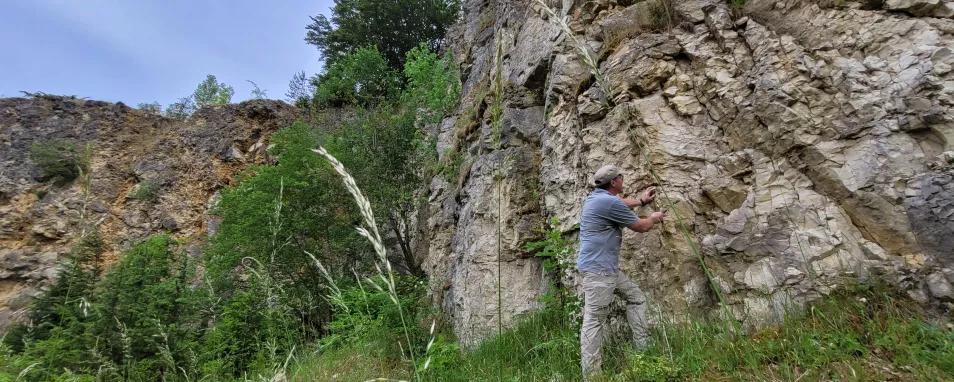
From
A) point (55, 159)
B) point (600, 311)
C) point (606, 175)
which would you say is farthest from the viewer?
point (55, 159)

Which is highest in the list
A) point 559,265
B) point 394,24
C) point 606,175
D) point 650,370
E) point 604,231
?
point 394,24

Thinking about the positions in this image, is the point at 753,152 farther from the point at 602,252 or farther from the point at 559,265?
the point at 559,265

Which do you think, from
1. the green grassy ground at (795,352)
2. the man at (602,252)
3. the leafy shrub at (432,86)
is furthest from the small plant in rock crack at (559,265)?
the leafy shrub at (432,86)

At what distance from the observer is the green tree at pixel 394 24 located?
23469 mm

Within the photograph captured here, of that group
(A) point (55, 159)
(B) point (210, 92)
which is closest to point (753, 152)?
(A) point (55, 159)

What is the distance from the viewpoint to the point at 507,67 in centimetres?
854

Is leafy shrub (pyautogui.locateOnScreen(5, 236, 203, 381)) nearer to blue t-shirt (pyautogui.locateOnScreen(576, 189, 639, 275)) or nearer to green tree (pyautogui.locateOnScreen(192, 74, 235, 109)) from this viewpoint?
blue t-shirt (pyautogui.locateOnScreen(576, 189, 639, 275))

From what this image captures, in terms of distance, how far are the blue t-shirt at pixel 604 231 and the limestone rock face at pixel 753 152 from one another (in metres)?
0.43

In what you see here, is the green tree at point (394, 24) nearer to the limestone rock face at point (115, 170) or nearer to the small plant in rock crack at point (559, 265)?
the limestone rock face at point (115, 170)

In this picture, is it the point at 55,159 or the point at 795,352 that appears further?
the point at 55,159

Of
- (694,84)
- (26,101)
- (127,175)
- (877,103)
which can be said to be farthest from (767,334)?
(26,101)

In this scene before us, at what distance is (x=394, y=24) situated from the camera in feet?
78.0

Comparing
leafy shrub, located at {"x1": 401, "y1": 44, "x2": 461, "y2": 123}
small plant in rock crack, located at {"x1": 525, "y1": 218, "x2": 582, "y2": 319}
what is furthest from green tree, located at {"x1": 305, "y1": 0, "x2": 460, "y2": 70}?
small plant in rock crack, located at {"x1": 525, "y1": 218, "x2": 582, "y2": 319}

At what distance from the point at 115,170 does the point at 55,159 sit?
1.82 m
